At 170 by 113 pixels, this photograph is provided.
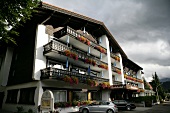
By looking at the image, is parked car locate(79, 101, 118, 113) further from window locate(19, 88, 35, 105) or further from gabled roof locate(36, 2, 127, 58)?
gabled roof locate(36, 2, 127, 58)

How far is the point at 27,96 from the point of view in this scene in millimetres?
19625

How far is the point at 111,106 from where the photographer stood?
17.6 meters

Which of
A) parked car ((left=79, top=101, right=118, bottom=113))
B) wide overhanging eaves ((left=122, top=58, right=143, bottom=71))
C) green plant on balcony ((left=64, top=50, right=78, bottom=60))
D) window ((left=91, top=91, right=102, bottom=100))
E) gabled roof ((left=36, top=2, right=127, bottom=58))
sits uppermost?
gabled roof ((left=36, top=2, right=127, bottom=58))

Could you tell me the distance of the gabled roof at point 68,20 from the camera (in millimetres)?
20422

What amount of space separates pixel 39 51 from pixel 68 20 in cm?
753

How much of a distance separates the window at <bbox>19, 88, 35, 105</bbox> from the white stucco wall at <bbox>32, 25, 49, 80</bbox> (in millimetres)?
2577

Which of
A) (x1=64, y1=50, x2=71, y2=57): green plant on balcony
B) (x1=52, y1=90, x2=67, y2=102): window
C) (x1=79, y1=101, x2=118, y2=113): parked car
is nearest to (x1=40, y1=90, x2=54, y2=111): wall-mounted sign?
(x1=52, y1=90, x2=67, y2=102): window

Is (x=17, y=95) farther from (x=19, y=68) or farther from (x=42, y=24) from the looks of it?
(x=42, y=24)

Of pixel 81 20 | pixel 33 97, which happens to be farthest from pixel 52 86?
pixel 81 20

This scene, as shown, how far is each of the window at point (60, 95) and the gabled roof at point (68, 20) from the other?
9949 millimetres

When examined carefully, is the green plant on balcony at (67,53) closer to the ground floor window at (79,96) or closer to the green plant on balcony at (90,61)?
the green plant on balcony at (90,61)

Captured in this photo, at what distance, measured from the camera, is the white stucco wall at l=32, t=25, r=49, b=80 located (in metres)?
18.0

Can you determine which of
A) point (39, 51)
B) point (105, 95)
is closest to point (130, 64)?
point (105, 95)

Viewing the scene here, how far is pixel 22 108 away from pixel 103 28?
69.3ft
